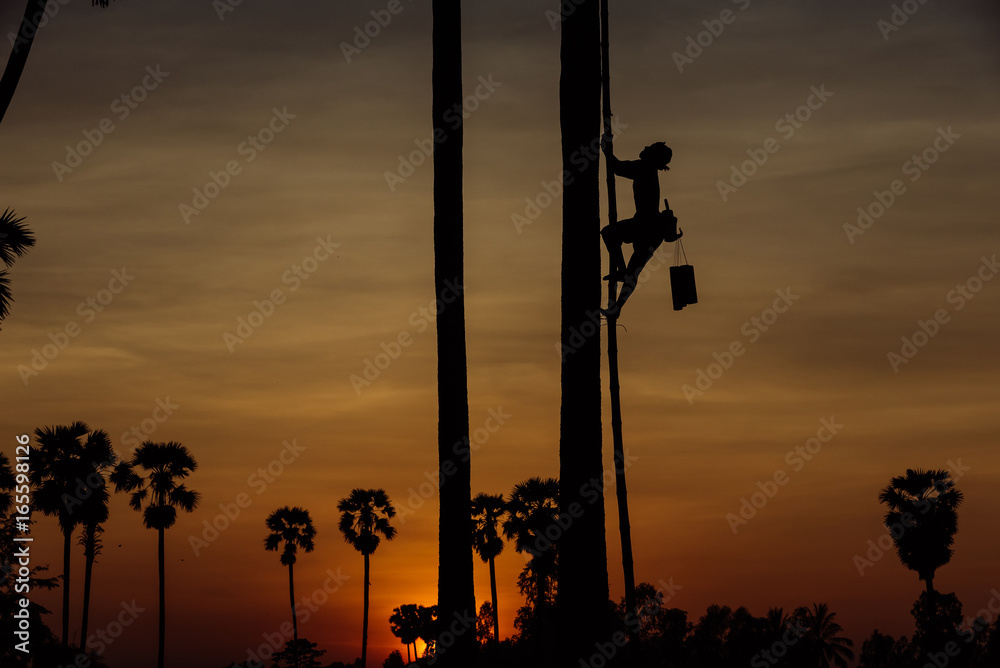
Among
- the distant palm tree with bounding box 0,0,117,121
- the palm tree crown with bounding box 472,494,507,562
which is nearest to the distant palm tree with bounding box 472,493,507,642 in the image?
the palm tree crown with bounding box 472,494,507,562

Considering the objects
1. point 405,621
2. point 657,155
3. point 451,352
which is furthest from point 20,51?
point 405,621

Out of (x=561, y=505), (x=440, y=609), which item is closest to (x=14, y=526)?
(x=440, y=609)

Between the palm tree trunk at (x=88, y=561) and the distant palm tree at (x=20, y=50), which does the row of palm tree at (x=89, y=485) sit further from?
the distant palm tree at (x=20, y=50)

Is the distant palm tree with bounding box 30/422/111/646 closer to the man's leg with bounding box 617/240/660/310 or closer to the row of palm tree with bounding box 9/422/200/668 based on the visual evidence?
the row of palm tree with bounding box 9/422/200/668

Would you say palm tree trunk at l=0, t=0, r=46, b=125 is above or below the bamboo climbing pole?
above

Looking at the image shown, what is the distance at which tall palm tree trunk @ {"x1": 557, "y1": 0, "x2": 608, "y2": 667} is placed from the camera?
10594mm

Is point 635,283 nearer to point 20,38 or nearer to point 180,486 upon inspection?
point 20,38

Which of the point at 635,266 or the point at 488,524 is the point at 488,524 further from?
the point at 635,266

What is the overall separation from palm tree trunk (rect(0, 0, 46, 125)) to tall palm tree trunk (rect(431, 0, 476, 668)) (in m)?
6.43

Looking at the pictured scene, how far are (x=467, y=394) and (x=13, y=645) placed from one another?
27.3m

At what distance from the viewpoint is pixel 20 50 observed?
54.9 feet

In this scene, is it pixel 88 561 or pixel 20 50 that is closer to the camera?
pixel 20 50

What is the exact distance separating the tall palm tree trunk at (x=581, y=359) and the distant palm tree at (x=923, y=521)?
155 feet

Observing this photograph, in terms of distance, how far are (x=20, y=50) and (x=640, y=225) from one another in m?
10.8
